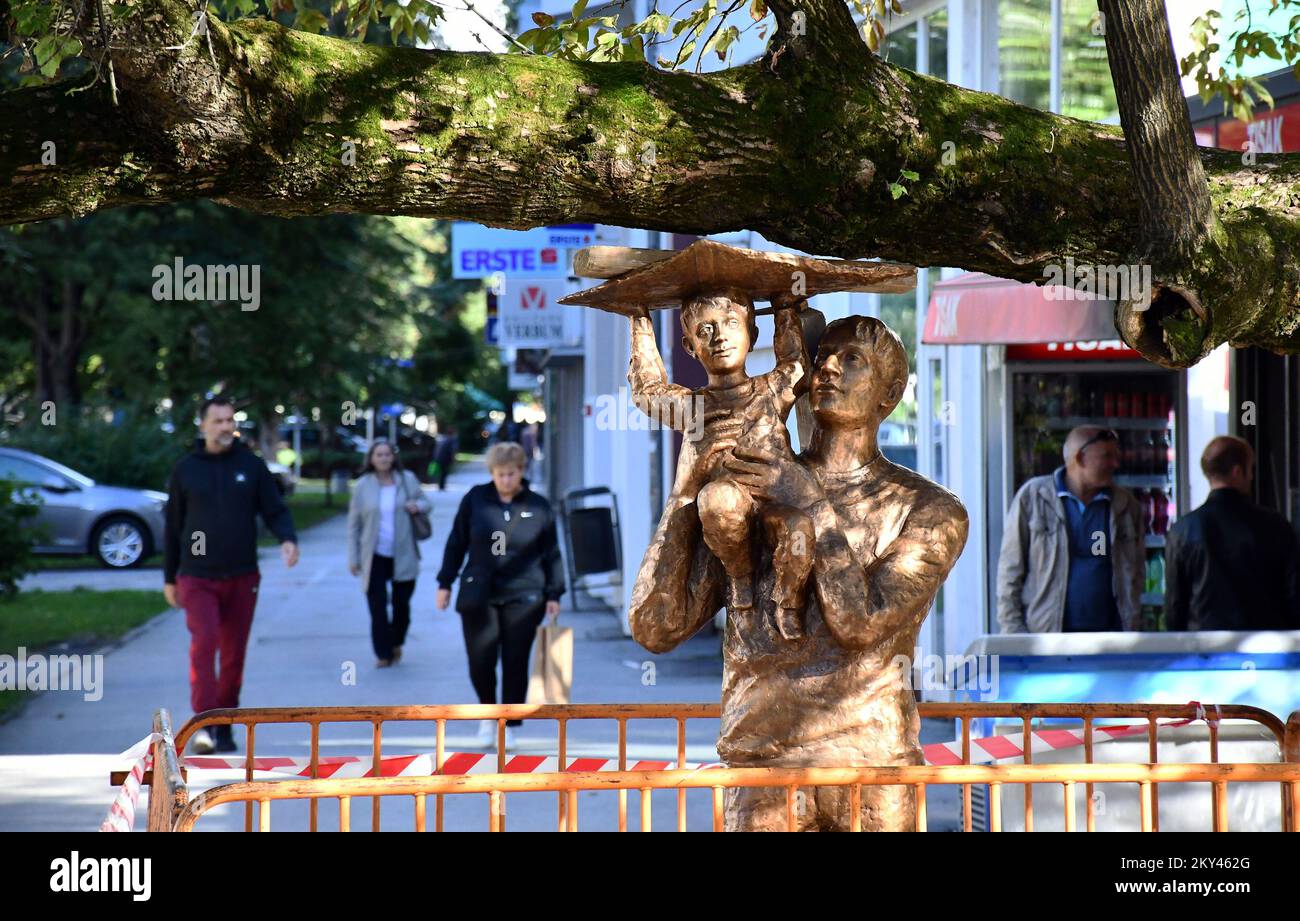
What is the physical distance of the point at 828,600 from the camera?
3.80 meters

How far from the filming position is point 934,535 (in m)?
3.92

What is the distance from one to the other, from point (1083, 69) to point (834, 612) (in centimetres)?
684

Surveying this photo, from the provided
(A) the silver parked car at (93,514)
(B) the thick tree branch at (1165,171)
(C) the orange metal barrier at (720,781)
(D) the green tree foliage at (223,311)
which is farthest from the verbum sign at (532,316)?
(C) the orange metal barrier at (720,781)

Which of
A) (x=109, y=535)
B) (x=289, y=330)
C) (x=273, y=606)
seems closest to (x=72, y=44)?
(x=273, y=606)

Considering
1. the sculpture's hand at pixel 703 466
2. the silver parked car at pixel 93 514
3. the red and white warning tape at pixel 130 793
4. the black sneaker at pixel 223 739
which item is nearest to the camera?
the red and white warning tape at pixel 130 793

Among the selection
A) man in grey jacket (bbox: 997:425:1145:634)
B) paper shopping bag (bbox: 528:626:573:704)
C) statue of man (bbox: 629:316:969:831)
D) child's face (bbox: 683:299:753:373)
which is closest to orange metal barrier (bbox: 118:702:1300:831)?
statue of man (bbox: 629:316:969:831)

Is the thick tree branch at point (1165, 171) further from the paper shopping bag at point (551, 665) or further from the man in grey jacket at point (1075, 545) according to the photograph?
the paper shopping bag at point (551, 665)

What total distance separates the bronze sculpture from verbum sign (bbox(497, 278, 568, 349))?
17040mm

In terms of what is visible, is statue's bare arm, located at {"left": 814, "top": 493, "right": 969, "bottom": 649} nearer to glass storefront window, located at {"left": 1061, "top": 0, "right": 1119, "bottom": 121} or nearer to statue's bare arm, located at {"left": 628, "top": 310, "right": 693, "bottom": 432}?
statue's bare arm, located at {"left": 628, "top": 310, "right": 693, "bottom": 432}

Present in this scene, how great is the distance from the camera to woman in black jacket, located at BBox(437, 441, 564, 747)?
393 inches

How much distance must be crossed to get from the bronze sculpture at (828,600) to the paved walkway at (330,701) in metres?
3.08

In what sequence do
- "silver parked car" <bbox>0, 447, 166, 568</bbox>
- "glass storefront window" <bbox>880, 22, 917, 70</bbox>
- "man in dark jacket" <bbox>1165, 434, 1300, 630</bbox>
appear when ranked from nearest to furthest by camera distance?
1. "man in dark jacket" <bbox>1165, 434, 1300, 630</bbox>
2. "glass storefront window" <bbox>880, 22, 917, 70</bbox>
3. "silver parked car" <bbox>0, 447, 166, 568</bbox>

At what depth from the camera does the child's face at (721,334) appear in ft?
13.0
